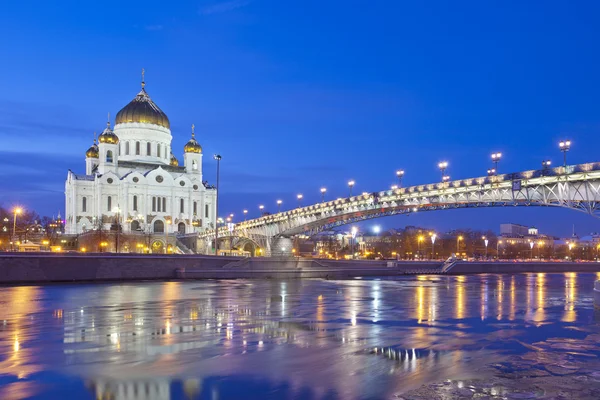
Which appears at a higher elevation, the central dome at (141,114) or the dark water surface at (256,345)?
the central dome at (141,114)


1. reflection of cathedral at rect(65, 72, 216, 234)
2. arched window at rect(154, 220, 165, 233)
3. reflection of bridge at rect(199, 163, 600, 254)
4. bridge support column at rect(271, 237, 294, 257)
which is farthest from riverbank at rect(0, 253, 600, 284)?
arched window at rect(154, 220, 165, 233)

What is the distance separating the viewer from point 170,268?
49.9m

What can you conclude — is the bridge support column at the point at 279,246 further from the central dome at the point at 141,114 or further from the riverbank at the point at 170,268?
the central dome at the point at 141,114

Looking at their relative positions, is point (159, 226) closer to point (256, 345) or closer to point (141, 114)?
point (141, 114)

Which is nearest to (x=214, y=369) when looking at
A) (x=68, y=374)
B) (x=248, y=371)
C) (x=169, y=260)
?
(x=248, y=371)

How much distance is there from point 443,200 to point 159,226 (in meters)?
68.9

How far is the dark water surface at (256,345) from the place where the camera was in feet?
35.0

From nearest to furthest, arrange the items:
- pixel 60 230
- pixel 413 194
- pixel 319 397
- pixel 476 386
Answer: pixel 319 397 < pixel 476 386 < pixel 413 194 < pixel 60 230

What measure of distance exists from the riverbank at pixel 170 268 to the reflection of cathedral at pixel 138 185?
59.8 m

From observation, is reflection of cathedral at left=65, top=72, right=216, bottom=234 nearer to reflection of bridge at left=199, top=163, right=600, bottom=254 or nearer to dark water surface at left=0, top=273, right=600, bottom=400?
reflection of bridge at left=199, top=163, right=600, bottom=254

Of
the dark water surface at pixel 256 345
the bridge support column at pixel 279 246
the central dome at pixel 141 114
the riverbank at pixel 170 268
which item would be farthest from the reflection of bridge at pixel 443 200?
the central dome at pixel 141 114

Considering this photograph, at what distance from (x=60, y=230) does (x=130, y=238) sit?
39173 mm

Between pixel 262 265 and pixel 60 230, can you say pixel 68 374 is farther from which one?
pixel 60 230

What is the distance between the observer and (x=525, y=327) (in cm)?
1916
